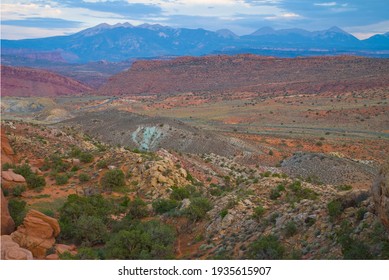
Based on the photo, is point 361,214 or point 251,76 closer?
point 361,214

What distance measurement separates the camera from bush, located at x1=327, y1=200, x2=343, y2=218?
31.5ft

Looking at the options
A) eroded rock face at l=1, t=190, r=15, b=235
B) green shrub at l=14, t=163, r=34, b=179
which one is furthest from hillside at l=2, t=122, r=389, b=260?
eroded rock face at l=1, t=190, r=15, b=235

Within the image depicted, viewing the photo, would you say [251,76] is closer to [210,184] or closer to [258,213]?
[210,184]

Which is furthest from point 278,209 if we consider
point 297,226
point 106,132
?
point 106,132

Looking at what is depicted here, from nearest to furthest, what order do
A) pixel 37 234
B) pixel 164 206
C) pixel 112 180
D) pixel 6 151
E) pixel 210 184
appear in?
pixel 37 234 → pixel 164 206 → pixel 112 180 → pixel 210 184 → pixel 6 151

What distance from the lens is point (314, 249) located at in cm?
904

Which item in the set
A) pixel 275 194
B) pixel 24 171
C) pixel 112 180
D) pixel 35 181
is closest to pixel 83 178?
pixel 112 180

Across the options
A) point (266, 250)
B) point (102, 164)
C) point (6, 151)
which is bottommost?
point (102, 164)

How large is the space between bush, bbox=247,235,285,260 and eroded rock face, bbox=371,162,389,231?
101 inches

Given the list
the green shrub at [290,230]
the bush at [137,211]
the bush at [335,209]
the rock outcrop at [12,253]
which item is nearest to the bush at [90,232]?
the bush at [137,211]

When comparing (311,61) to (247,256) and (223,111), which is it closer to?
(223,111)

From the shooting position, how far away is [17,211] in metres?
13.0

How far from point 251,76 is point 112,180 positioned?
265 ft

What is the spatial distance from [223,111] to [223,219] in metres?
50.4
